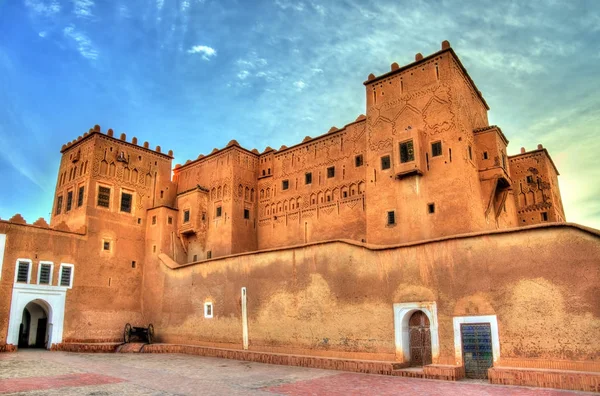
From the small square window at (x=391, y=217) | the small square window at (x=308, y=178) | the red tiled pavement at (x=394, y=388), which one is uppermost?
the small square window at (x=308, y=178)

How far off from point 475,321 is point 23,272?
20.9 m

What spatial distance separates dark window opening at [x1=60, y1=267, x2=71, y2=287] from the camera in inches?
945

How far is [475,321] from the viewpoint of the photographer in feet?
43.9

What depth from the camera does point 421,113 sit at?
68.1 feet

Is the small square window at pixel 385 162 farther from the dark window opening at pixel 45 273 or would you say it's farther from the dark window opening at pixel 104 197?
the dark window opening at pixel 45 273

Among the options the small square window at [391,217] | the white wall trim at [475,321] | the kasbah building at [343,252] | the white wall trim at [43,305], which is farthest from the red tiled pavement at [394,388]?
the white wall trim at [43,305]

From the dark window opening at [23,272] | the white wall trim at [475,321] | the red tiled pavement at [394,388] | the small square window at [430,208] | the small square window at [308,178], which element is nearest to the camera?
the red tiled pavement at [394,388]

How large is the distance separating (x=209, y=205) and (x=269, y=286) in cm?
1081

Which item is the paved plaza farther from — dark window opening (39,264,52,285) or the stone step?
dark window opening (39,264,52,285)

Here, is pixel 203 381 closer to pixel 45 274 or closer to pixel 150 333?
pixel 150 333

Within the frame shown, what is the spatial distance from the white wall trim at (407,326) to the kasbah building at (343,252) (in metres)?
0.06

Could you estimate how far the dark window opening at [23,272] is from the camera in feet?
73.6

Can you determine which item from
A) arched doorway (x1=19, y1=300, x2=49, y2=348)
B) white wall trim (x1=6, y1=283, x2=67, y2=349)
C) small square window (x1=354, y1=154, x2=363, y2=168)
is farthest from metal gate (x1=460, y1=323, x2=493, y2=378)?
arched doorway (x1=19, y1=300, x2=49, y2=348)

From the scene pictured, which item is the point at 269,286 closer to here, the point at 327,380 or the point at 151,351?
the point at 327,380
